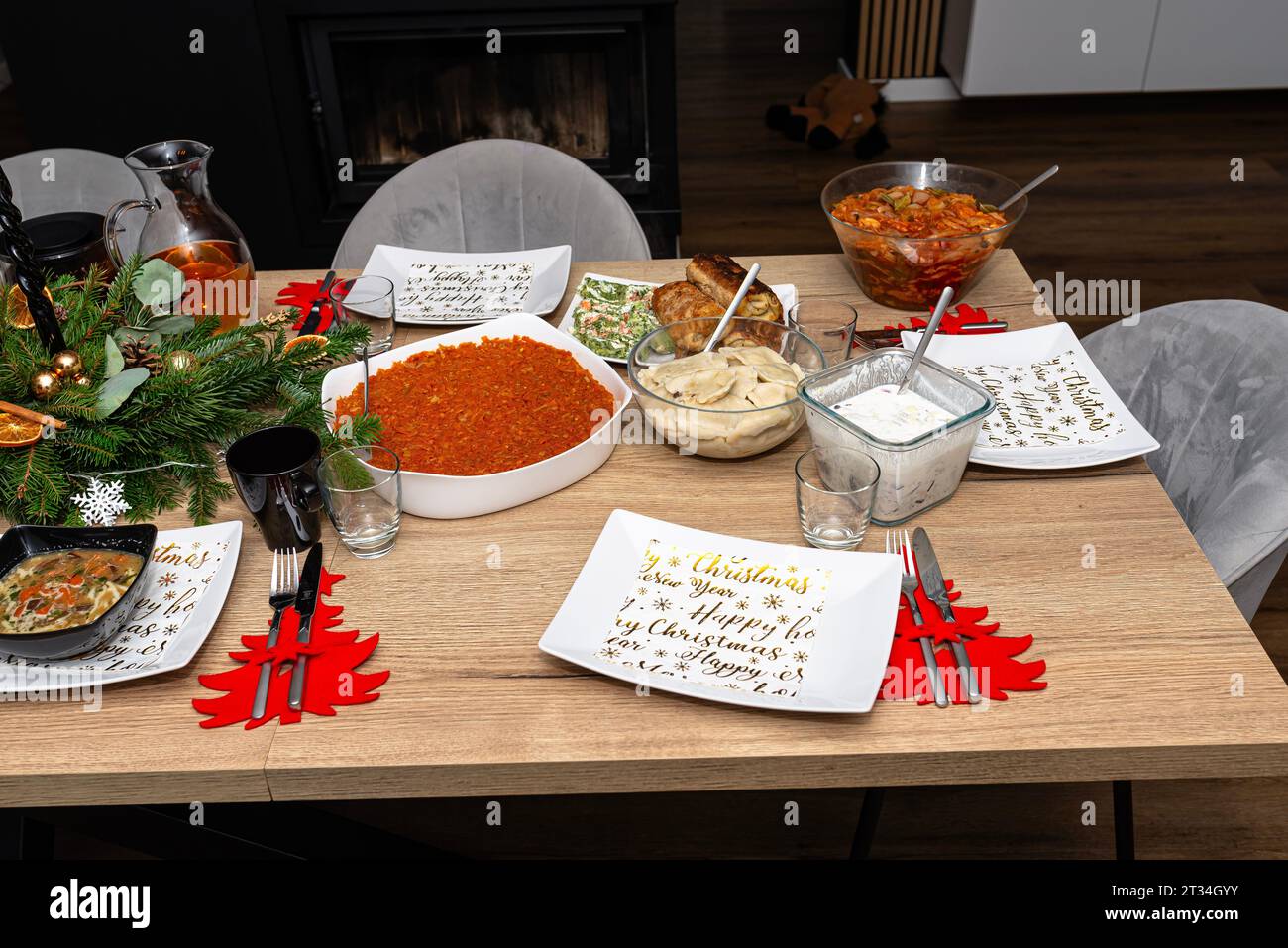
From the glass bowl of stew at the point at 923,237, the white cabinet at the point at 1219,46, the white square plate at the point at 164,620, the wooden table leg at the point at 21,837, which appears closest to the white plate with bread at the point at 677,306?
the glass bowl of stew at the point at 923,237

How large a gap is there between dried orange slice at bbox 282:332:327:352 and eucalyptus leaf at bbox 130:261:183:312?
0.15 m

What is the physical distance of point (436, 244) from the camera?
2.02 metres

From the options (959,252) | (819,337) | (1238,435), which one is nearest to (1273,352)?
(1238,435)

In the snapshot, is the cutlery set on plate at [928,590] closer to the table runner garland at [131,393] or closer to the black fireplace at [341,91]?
the table runner garland at [131,393]

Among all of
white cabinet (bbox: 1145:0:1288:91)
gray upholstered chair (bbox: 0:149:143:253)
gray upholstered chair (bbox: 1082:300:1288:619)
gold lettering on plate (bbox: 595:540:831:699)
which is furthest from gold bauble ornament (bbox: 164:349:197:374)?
white cabinet (bbox: 1145:0:1288:91)

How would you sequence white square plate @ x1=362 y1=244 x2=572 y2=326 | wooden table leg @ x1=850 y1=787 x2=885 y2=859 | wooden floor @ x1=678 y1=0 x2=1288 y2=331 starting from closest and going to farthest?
wooden table leg @ x1=850 y1=787 x2=885 y2=859 < white square plate @ x1=362 y1=244 x2=572 y2=326 < wooden floor @ x1=678 y1=0 x2=1288 y2=331

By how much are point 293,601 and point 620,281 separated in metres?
0.78

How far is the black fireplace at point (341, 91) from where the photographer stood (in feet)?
9.62

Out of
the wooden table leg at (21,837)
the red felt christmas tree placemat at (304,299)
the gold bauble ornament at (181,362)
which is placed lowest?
the wooden table leg at (21,837)

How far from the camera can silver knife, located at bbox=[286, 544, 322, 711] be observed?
96cm

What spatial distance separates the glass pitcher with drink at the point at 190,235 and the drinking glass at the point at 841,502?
816mm

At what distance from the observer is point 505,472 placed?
115 cm

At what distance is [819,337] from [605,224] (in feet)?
2.19

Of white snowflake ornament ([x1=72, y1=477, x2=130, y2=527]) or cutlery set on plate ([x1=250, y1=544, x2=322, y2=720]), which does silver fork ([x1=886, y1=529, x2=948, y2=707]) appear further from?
white snowflake ornament ([x1=72, y1=477, x2=130, y2=527])
